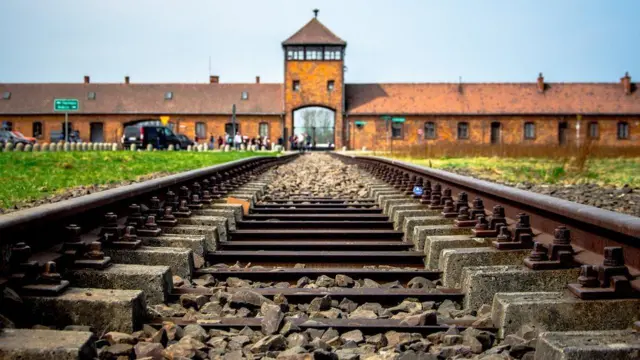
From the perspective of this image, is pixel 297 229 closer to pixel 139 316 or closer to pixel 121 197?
pixel 121 197

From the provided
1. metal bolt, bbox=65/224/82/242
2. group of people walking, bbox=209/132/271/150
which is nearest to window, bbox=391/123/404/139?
group of people walking, bbox=209/132/271/150

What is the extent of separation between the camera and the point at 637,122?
5703 cm

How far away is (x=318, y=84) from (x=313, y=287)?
51.2 meters

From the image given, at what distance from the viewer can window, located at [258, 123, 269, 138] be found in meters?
56.6

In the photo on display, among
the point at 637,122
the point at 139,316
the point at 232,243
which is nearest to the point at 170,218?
the point at 232,243

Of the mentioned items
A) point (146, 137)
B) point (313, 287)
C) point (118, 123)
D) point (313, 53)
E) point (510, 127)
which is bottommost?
point (313, 287)

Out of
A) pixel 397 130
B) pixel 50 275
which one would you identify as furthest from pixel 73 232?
pixel 397 130

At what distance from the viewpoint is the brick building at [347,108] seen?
178ft

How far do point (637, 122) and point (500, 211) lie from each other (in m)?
59.4

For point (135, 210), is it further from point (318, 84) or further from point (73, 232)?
point (318, 84)

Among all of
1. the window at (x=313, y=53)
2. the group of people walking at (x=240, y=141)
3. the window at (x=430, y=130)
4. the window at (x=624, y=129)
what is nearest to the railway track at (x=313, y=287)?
the group of people walking at (x=240, y=141)

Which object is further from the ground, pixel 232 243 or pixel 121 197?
pixel 121 197

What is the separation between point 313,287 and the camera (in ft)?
12.0

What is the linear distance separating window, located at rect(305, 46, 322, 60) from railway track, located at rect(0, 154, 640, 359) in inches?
1983
